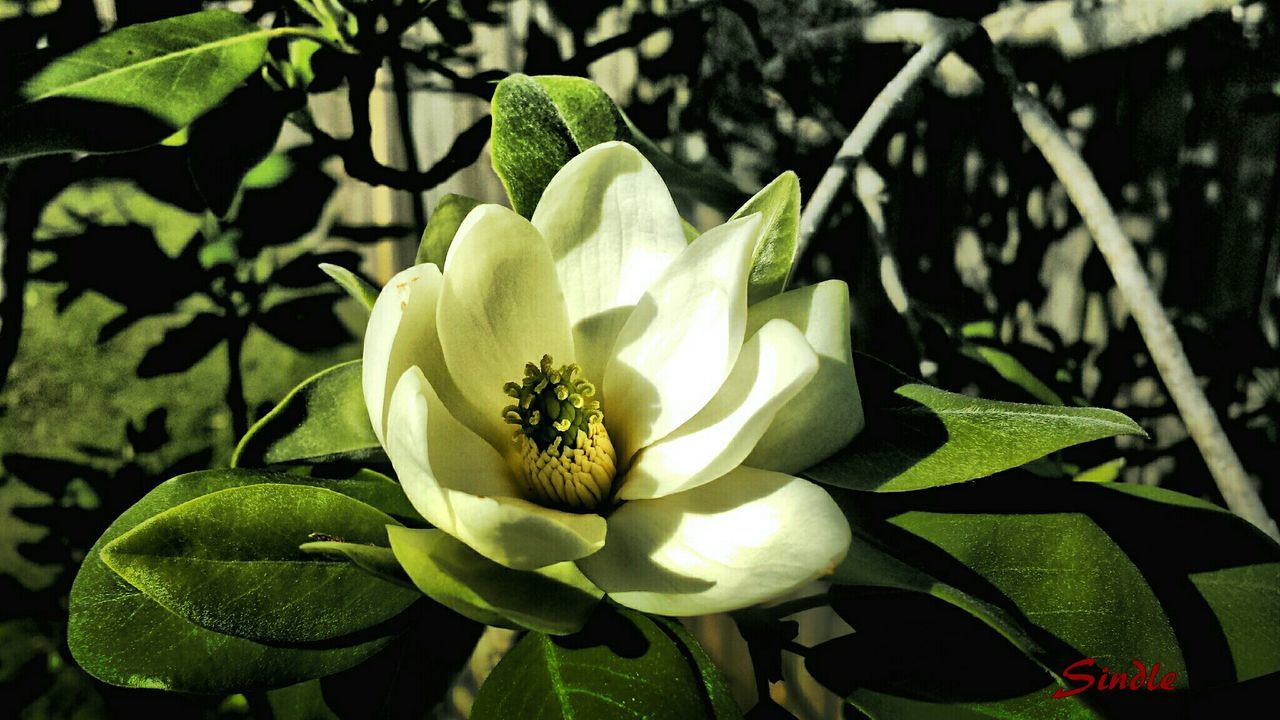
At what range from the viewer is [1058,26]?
3.47 feet

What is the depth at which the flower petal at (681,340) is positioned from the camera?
0.43 m

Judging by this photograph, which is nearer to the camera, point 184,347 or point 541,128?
point 541,128

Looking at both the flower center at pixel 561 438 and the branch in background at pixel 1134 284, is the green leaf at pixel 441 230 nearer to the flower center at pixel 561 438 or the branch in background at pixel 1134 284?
the flower center at pixel 561 438

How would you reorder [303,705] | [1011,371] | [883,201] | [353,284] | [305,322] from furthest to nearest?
[305,322], [883,201], [1011,371], [303,705], [353,284]

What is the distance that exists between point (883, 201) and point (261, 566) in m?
0.88

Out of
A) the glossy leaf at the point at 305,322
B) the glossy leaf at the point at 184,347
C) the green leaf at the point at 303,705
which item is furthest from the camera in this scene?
the glossy leaf at the point at 305,322

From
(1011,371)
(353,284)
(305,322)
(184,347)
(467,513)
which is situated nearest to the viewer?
(467,513)

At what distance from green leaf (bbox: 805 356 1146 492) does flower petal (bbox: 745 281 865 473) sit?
0.03 meters

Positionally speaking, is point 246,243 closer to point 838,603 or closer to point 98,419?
point 838,603

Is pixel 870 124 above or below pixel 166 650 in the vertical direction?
above

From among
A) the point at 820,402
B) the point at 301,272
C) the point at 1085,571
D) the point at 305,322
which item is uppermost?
the point at 820,402

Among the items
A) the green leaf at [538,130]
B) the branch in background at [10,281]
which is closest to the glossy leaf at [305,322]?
the branch in background at [10,281]

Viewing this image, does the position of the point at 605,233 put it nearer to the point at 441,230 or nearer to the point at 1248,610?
the point at 441,230

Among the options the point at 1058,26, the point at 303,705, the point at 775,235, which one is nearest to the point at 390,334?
the point at 775,235
